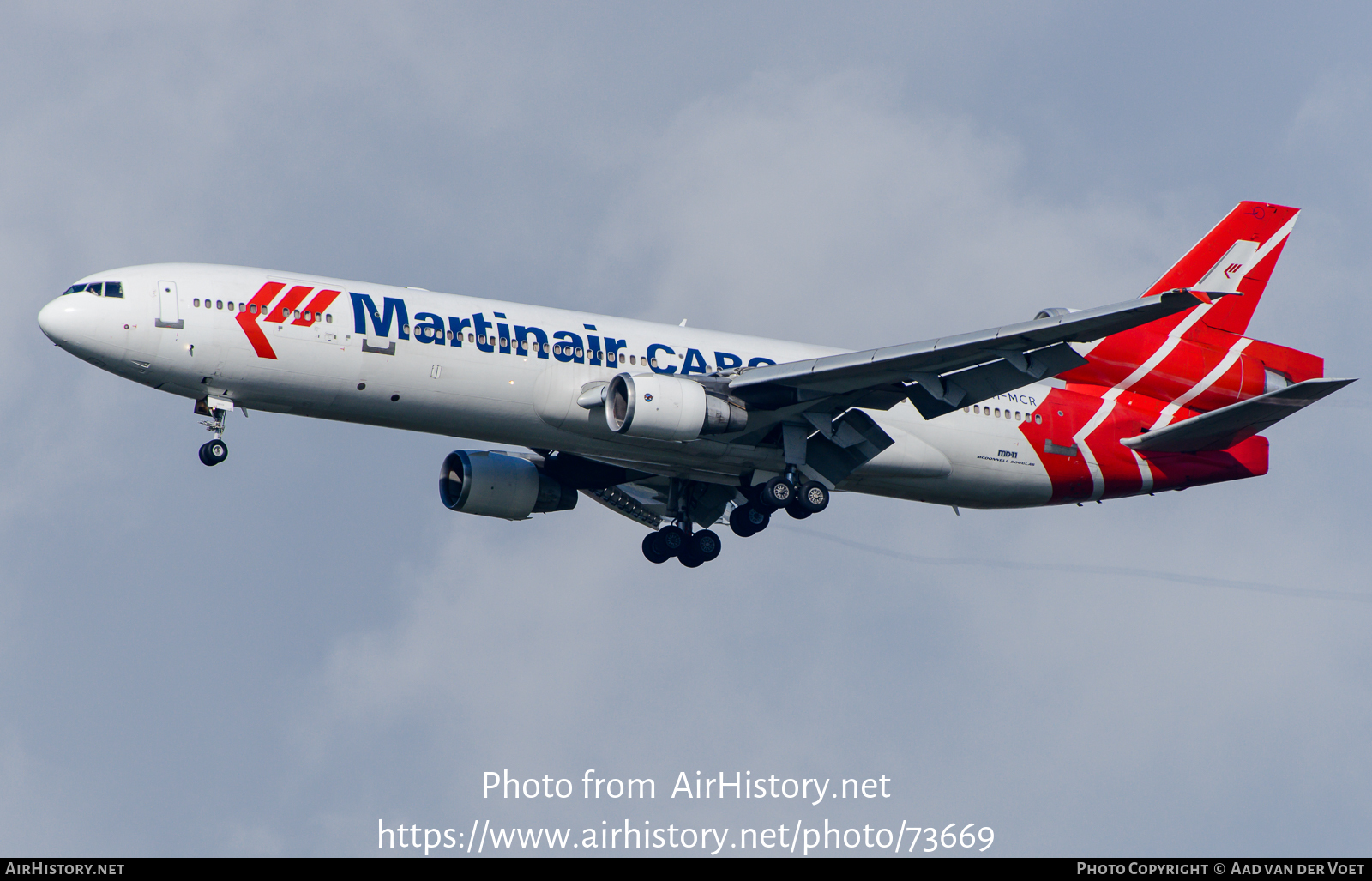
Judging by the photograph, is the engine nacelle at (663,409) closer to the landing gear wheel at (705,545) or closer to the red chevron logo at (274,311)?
the red chevron logo at (274,311)

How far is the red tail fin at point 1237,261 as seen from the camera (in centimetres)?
4847

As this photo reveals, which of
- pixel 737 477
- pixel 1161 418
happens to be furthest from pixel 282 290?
pixel 1161 418

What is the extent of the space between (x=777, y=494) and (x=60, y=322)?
1796cm

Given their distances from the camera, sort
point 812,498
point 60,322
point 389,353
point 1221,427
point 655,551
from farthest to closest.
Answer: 1. point 655,551
2. point 1221,427
3. point 812,498
4. point 389,353
5. point 60,322

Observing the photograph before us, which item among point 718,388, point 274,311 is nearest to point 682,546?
point 718,388

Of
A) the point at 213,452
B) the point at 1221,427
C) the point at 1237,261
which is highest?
the point at 1237,261

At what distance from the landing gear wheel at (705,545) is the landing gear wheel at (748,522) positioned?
2328 mm

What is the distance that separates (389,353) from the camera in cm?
3897

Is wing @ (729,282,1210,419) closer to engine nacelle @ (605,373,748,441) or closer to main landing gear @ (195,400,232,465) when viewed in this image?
engine nacelle @ (605,373,748,441)

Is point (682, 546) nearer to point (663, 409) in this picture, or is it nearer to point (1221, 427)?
point (663, 409)

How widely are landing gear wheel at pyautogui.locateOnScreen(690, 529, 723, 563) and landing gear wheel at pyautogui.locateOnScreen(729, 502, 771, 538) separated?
233 centimetres

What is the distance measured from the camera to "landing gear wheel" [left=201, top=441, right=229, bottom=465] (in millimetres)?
39000

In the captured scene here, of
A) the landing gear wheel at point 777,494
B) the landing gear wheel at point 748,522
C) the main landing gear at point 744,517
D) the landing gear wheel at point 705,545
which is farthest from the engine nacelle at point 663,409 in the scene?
the landing gear wheel at point 705,545

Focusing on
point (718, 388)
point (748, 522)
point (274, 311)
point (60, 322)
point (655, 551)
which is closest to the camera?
point (60, 322)
